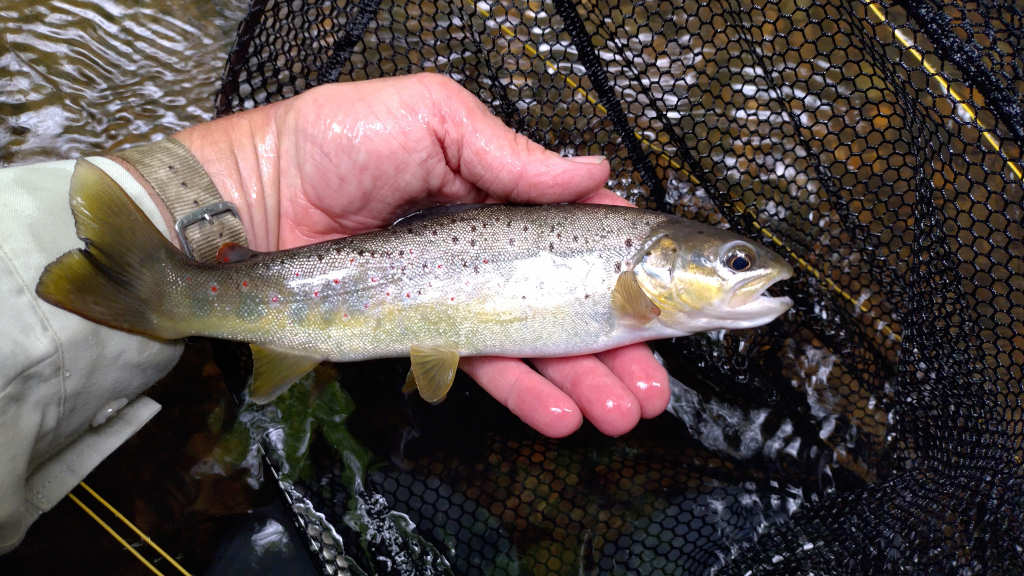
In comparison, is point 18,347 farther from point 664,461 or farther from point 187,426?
point 664,461

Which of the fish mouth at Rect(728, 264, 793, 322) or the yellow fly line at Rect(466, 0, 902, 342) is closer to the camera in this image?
the fish mouth at Rect(728, 264, 793, 322)

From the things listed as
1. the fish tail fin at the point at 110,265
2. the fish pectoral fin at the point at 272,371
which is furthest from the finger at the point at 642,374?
the fish tail fin at the point at 110,265

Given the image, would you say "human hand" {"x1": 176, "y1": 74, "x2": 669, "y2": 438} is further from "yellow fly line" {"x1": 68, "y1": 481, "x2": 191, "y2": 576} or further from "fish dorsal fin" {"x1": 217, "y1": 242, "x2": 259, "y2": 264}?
"yellow fly line" {"x1": 68, "y1": 481, "x2": 191, "y2": 576}

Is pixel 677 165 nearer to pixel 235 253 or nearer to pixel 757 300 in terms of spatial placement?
pixel 757 300

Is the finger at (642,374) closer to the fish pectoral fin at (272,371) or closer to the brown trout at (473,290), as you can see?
the brown trout at (473,290)

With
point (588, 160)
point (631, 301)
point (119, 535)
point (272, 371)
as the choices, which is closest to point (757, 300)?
point (631, 301)

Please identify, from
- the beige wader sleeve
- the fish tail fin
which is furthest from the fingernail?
the beige wader sleeve
